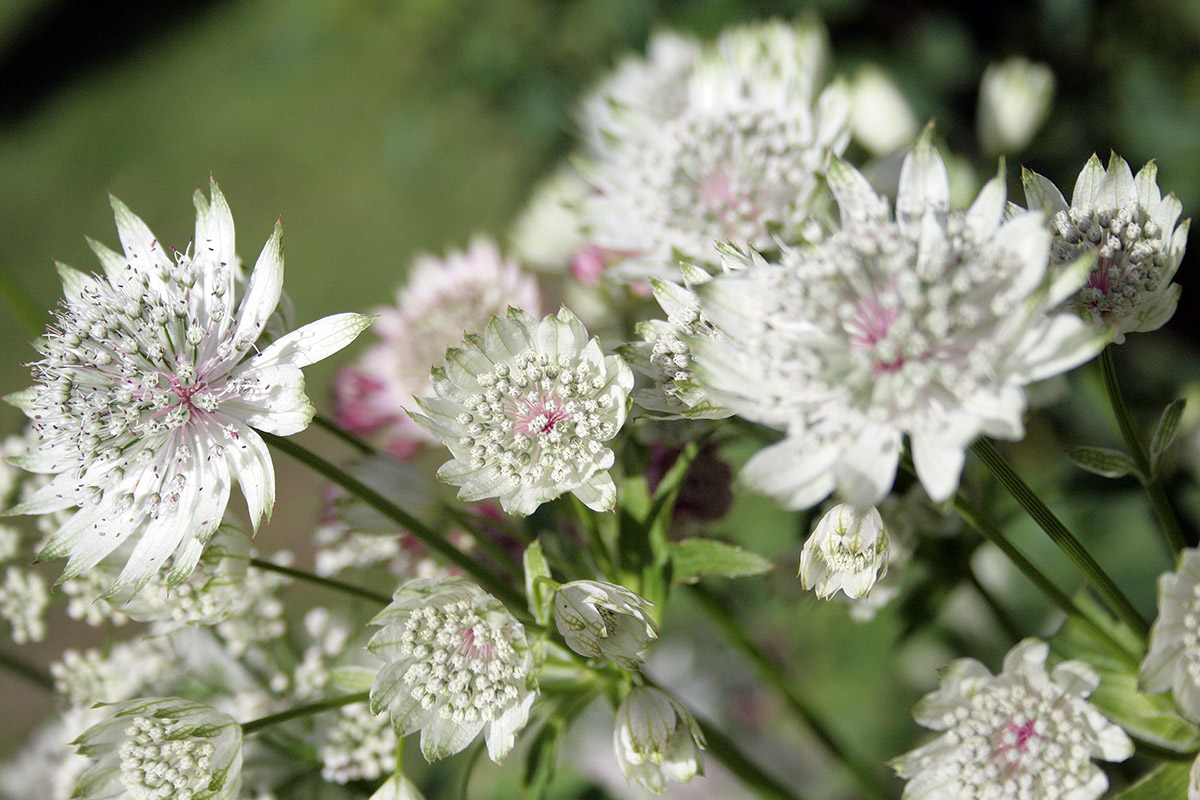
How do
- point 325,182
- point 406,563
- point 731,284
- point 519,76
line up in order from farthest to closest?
point 325,182 → point 519,76 → point 406,563 → point 731,284

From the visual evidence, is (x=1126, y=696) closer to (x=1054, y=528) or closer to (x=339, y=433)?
(x=1054, y=528)

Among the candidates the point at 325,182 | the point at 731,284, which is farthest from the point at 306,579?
the point at 325,182

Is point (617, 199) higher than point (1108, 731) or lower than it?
higher

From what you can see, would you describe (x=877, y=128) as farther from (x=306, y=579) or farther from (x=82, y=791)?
(x=82, y=791)

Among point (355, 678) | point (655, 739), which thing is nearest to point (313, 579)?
point (355, 678)

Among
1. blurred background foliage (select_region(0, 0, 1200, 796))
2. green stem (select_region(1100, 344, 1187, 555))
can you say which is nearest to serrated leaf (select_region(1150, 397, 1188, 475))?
green stem (select_region(1100, 344, 1187, 555))

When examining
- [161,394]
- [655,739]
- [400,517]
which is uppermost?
[161,394]

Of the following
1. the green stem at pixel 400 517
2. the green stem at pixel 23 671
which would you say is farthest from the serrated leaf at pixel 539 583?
the green stem at pixel 23 671
